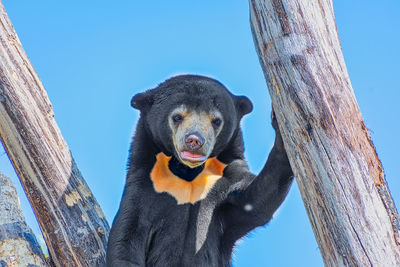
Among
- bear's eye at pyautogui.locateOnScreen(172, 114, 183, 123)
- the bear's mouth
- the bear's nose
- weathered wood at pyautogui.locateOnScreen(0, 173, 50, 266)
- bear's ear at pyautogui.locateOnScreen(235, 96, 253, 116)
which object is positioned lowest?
weathered wood at pyautogui.locateOnScreen(0, 173, 50, 266)

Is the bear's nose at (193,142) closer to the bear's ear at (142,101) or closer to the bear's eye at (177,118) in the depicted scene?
the bear's eye at (177,118)

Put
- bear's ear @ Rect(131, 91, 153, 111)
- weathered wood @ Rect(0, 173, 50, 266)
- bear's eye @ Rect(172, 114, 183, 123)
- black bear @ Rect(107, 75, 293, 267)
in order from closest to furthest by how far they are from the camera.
→ weathered wood @ Rect(0, 173, 50, 266) → black bear @ Rect(107, 75, 293, 267) → bear's eye @ Rect(172, 114, 183, 123) → bear's ear @ Rect(131, 91, 153, 111)

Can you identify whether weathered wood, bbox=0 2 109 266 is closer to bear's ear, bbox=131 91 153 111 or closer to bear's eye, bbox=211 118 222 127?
bear's ear, bbox=131 91 153 111

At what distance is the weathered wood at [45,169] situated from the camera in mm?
5535

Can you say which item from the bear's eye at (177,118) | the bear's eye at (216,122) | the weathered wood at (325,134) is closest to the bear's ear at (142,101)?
the bear's eye at (177,118)

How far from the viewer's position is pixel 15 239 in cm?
555

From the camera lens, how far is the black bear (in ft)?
19.1

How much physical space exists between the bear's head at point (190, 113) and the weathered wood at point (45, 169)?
3.47 ft

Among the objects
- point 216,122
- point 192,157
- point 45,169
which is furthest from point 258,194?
point 45,169

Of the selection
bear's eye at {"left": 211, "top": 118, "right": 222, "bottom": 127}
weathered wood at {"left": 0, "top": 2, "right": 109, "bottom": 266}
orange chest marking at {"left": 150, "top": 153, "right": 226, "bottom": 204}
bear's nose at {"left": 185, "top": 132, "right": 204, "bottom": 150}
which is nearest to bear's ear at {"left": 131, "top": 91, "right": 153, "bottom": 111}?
orange chest marking at {"left": 150, "top": 153, "right": 226, "bottom": 204}

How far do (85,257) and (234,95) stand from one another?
7.99 ft

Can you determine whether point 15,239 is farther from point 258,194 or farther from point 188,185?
point 258,194

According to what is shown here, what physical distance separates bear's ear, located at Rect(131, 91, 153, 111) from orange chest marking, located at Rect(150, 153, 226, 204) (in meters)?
0.58

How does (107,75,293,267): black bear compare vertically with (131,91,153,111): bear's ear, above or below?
below
